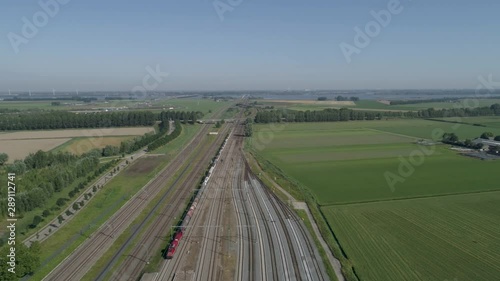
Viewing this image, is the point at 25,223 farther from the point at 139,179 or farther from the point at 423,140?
the point at 423,140

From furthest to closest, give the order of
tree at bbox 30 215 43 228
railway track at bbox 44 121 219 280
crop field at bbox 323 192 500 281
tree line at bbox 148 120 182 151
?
tree line at bbox 148 120 182 151 → tree at bbox 30 215 43 228 → railway track at bbox 44 121 219 280 → crop field at bbox 323 192 500 281

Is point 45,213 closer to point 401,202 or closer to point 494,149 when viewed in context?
point 401,202

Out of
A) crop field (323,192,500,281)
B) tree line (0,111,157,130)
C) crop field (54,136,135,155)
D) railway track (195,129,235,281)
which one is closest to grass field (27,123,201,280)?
railway track (195,129,235,281)

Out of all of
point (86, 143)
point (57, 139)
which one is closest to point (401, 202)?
point (86, 143)

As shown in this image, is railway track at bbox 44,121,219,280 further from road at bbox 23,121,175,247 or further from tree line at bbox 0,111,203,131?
tree line at bbox 0,111,203,131

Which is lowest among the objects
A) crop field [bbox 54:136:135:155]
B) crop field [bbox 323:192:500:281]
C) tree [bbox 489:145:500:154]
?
crop field [bbox 323:192:500:281]

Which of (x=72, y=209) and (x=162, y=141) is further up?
(x=162, y=141)
